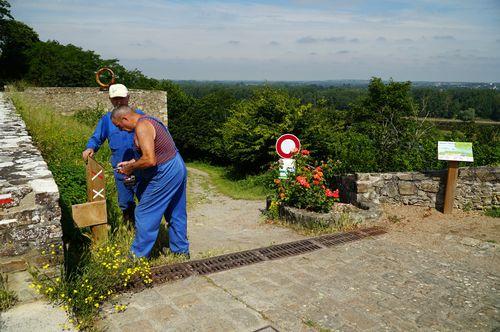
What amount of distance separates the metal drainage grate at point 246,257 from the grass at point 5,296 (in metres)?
0.90

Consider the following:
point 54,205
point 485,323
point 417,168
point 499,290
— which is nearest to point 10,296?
point 54,205

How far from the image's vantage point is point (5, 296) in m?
2.61

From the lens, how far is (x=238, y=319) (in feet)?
9.41

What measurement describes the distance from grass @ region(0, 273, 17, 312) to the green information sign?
5948 millimetres

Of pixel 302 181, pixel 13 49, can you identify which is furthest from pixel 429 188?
pixel 13 49

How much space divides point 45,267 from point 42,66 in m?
33.4

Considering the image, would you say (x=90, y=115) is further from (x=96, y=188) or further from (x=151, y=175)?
(x=151, y=175)

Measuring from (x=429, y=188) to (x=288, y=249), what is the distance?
352cm

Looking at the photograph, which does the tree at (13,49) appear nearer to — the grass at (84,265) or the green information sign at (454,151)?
the grass at (84,265)

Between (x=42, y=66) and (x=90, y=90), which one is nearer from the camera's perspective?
(x=90, y=90)

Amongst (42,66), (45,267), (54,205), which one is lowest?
(45,267)

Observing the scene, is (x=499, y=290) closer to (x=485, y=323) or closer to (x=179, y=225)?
(x=485, y=323)

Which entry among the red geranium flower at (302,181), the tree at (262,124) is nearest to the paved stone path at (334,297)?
the red geranium flower at (302,181)

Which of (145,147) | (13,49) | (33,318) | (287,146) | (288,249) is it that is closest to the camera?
(33,318)
